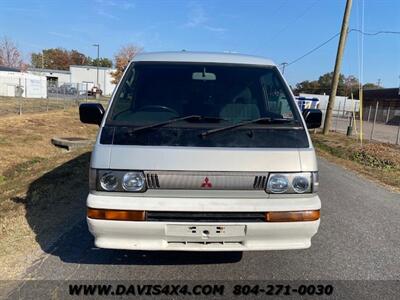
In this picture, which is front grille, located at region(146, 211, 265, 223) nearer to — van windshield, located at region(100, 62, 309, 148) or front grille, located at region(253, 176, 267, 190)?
front grille, located at region(253, 176, 267, 190)

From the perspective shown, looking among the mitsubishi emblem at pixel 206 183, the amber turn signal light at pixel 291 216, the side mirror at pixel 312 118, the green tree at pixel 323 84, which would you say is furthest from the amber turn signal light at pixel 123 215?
the green tree at pixel 323 84

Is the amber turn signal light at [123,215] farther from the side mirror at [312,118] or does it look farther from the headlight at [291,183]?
the side mirror at [312,118]

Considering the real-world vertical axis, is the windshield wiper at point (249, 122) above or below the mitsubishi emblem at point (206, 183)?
Result: above

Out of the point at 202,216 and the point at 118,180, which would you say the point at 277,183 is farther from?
the point at 118,180

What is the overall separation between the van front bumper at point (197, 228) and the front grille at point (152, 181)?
0.32 ft

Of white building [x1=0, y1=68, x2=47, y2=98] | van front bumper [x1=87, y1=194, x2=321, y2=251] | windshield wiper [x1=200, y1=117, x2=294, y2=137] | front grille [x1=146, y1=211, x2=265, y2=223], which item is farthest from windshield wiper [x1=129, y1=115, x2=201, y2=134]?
white building [x1=0, y1=68, x2=47, y2=98]

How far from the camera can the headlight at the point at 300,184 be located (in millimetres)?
3047

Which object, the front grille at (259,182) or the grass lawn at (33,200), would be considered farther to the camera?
the grass lawn at (33,200)

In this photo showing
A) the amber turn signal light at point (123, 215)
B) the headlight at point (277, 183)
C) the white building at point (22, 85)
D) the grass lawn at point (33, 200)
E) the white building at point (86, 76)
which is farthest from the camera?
the white building at point (86, 76)

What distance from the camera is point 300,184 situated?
305 centimetres

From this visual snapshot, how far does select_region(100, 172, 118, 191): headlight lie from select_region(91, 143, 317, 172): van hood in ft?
0.24

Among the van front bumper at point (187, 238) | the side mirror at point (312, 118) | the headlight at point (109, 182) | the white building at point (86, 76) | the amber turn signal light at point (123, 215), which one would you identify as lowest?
the van front bumper at point (187, 238)

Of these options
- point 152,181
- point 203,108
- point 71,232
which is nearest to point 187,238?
point 152,181

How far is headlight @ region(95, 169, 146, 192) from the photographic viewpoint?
293 cm
